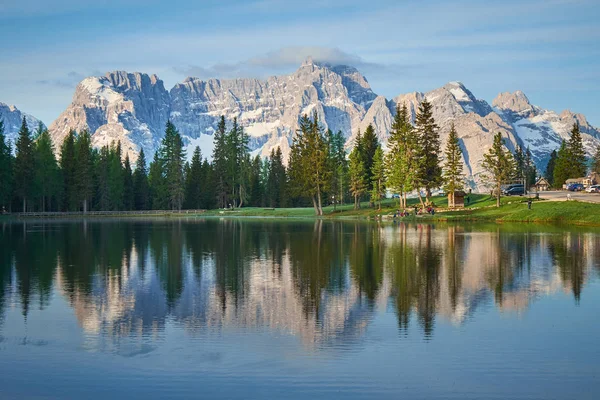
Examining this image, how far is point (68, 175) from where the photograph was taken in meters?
144

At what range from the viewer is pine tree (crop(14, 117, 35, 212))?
12888 cm

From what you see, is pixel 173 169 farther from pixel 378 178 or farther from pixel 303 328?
pixel 303 328

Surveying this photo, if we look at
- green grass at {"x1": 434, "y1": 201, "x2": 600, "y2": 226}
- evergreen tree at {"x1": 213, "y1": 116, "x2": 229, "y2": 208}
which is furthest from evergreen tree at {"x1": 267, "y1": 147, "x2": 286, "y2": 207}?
green grass at {"x1": 434, "y1": 201, "x2": 600, "y2": 226}

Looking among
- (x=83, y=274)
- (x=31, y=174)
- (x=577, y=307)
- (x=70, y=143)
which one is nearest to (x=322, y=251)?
(x=83, y=274)

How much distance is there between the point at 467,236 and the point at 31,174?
101170mm

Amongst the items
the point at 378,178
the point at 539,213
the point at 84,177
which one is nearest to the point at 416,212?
the point at 378,178

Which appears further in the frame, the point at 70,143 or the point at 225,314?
the point at 70,143

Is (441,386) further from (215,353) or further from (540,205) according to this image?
(540,205)

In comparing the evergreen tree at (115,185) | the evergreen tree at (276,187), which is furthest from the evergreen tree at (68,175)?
the evergreen tree at (276,187)

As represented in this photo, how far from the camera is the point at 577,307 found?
75.6 ft

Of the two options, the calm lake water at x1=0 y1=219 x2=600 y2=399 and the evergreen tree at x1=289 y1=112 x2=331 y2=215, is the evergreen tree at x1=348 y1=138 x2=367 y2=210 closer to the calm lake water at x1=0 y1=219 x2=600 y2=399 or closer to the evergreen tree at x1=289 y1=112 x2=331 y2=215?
the evergreen tree at x1=289 y1=112 x2=331 y2=215

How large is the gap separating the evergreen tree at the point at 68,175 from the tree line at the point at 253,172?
22 centimetres

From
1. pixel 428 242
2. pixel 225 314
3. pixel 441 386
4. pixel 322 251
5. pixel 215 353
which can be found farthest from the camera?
pixel 428 242

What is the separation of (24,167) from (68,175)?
15.4 meters
